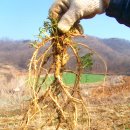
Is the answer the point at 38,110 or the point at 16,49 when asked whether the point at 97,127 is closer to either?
the point at 38,110

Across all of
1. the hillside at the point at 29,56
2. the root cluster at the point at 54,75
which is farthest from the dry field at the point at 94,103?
the hillside at the point at 29,56

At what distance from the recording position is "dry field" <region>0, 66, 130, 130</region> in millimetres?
8317

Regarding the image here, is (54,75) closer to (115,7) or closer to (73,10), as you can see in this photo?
(73,10)

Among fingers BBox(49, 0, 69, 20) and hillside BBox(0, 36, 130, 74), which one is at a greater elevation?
fingers BBox(49, 0, 69, 20)

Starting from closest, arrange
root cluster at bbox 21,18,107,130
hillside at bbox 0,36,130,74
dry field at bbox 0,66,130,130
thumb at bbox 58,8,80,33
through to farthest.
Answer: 1. thumb at bbox 58,8,80,33
2. root cluster at bbox 21,18,107,130
3. dry field at bbox 0,66,130,130
4. hillside at bbox 0,36,130,74

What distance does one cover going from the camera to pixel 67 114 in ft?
12.3

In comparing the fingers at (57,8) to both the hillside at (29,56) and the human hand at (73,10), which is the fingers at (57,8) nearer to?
the human hand at (73,10)

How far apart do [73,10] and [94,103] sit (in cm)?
1326

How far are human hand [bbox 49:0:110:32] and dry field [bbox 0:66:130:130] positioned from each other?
65 centimetres

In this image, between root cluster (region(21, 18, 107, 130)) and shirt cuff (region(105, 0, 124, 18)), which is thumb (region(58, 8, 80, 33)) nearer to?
root cluster (region(21, 18, 107, 130))

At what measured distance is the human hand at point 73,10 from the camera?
3389 millimetres

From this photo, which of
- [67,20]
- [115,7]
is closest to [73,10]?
[67,20]

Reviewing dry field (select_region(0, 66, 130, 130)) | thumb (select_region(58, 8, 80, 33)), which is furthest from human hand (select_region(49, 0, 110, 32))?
dry field (select_region(0, 66, 130, 130))

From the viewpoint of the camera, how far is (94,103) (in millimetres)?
16438
